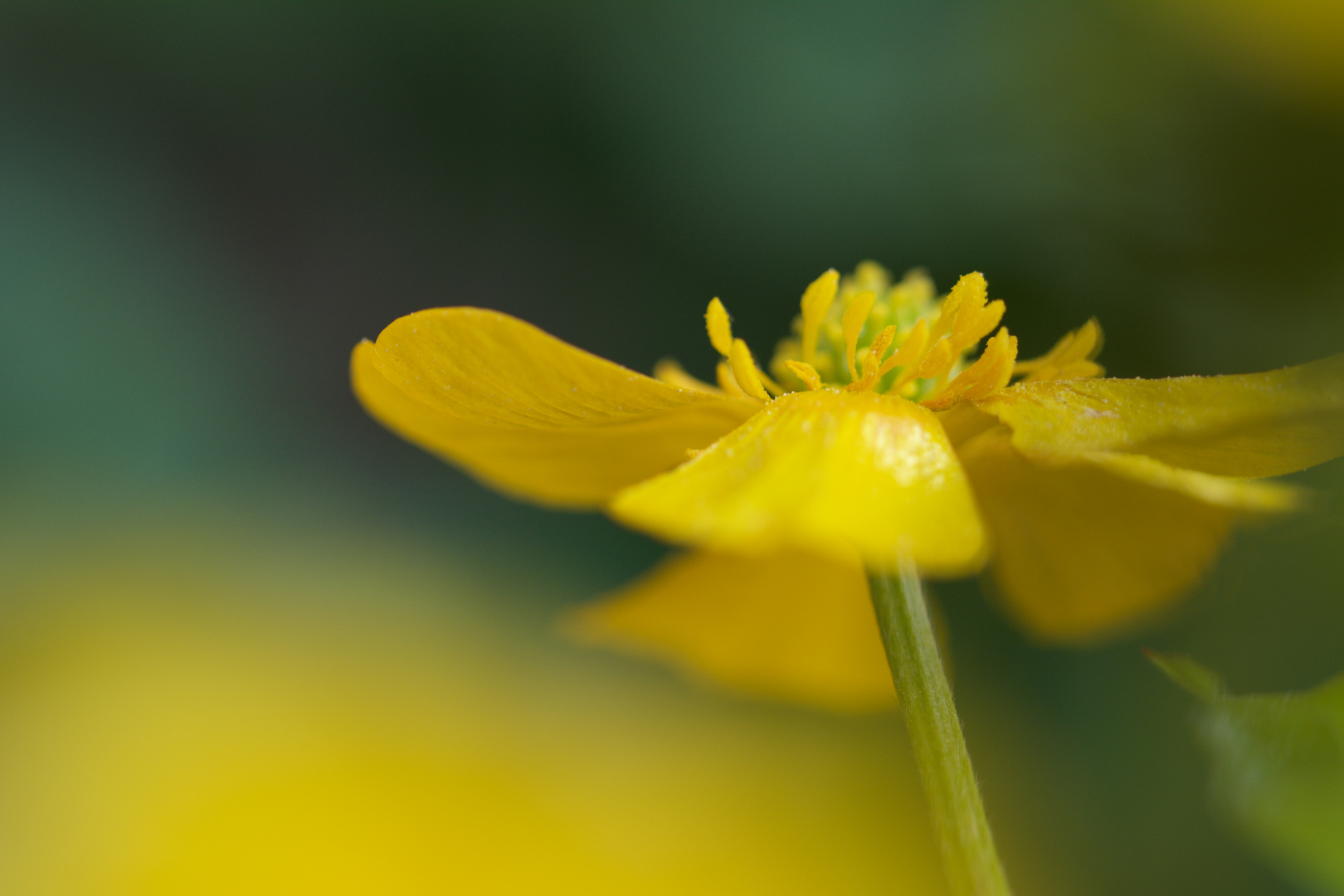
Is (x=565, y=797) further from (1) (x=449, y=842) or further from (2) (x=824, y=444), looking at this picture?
(2) (x=824, y=444)

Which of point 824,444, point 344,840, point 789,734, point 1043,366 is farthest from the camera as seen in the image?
point 789,734

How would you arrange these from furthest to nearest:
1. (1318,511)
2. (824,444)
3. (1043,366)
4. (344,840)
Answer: (344,840) < (1043,366) < (824,444) < (1318,511)

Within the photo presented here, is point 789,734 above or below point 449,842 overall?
above

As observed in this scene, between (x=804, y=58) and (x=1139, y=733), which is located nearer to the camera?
(x=1139, y=733)

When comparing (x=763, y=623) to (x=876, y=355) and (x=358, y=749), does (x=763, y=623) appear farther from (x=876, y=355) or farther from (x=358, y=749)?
(x=358, y=749)

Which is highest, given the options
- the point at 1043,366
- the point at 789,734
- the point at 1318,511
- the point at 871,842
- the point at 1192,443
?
the point at 789,734

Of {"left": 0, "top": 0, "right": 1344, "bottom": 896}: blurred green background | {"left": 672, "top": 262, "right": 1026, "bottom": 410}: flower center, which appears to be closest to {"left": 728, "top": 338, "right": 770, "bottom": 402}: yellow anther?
{"left": 672, "top": 262, "right": 1026, "bottom": 410}: flower center

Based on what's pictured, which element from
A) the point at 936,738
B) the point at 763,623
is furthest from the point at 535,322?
the point at 936,738

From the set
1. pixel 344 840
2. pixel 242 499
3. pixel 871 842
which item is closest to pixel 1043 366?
pixel 344 840
